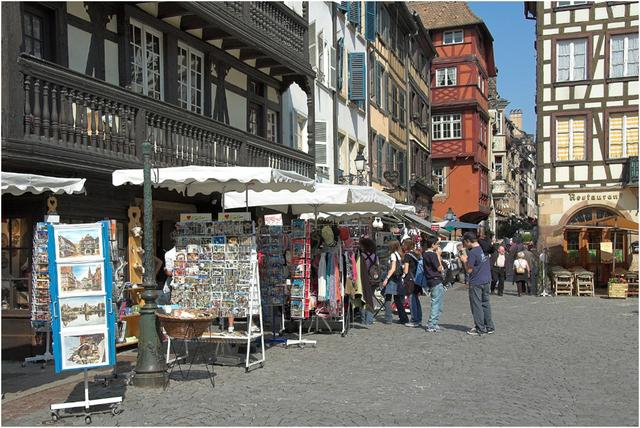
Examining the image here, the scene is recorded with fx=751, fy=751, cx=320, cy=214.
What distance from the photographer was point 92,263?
285 inches

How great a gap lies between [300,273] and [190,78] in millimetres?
5880

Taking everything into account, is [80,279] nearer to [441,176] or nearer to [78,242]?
[78,242]

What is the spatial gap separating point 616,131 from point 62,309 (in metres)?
25.4

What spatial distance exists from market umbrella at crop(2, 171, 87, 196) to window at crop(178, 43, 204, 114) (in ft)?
19.8

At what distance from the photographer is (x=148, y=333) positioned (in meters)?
8.30

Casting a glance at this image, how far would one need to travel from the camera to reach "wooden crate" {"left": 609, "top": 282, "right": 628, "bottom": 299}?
74.9ft

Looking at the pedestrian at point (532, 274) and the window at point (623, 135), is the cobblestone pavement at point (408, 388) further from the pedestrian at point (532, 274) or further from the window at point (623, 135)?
the window at point (623, 135)

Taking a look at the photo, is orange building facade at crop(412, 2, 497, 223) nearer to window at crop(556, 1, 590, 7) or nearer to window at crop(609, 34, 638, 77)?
window at crop(556, 1, 590, 7)

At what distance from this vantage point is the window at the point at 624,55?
28094 mm

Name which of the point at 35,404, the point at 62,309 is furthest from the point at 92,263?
the point at 35,404

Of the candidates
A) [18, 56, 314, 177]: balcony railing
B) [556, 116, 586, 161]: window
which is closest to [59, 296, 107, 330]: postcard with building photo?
[18, 56, 314, 177]: balcony railing

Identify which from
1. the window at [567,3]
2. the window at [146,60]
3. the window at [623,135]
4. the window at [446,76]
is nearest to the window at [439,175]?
the window at [446,76]

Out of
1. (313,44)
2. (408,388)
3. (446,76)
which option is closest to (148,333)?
(408,388)

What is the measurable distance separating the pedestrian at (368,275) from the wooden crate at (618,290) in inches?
423
